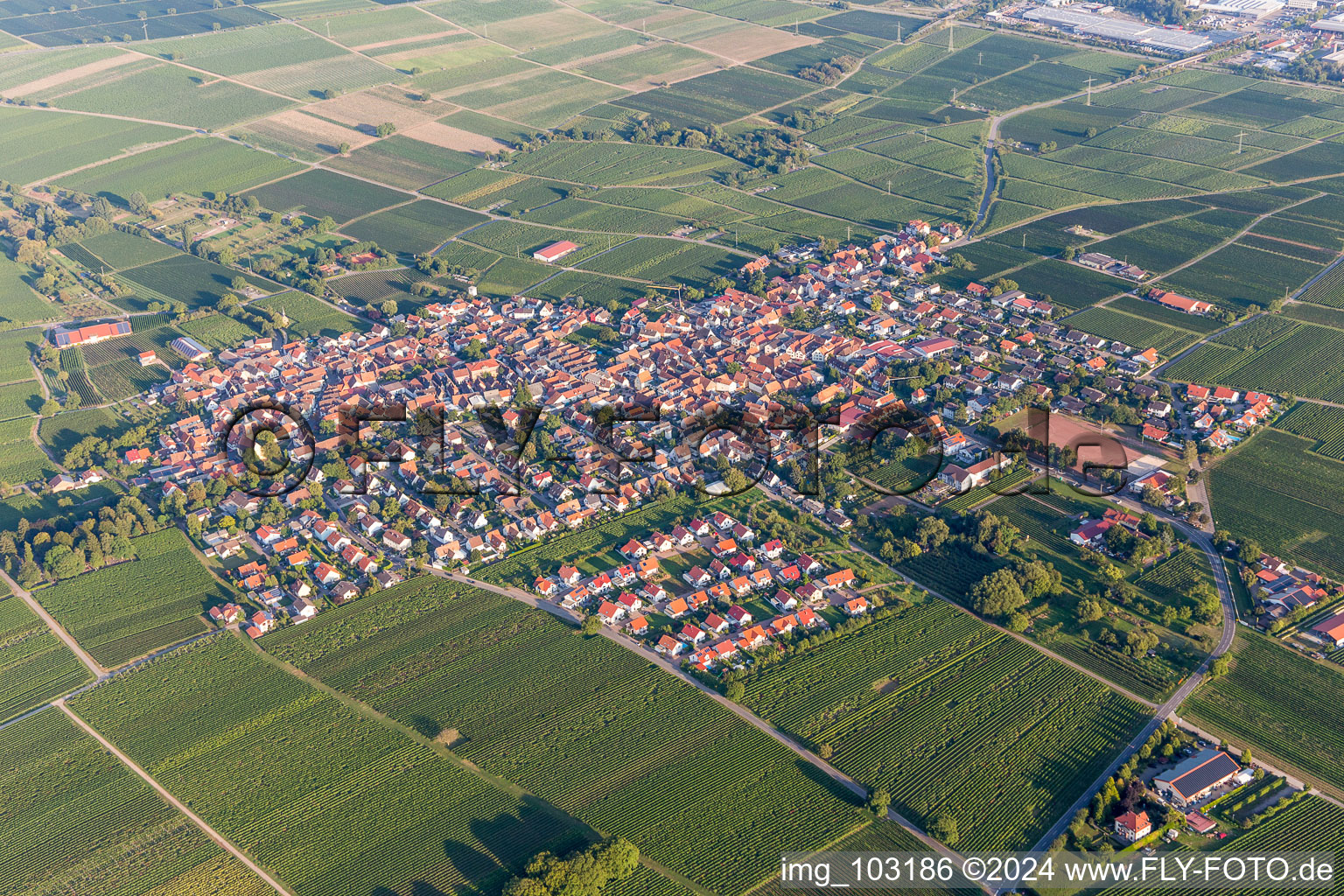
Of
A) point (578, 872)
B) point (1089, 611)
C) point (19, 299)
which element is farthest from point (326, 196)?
point (578, 872)

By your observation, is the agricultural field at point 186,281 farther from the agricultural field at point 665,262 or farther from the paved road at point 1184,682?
the paved road at point 1184,682

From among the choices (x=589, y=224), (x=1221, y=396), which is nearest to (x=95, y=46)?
(x=589, y=224)

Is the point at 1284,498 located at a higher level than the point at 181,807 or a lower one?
higher

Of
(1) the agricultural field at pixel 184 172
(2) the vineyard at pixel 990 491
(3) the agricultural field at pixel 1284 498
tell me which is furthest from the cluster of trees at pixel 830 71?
(2) the vineyard at pixel 990 491

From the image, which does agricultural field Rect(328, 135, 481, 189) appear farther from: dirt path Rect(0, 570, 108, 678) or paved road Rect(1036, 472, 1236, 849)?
paved road Rect(1036, 472, 1236, 849)

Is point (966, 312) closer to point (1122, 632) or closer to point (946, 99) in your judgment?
point (1122, 632)

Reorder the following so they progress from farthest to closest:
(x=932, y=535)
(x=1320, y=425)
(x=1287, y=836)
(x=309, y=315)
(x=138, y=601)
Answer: (x=309, y=315) → (x=1320, y=425) → (x=932, y=535) → (x=138, y=601) → (x=1287, y=836)

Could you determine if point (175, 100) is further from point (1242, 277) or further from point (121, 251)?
point (1242, 277)
